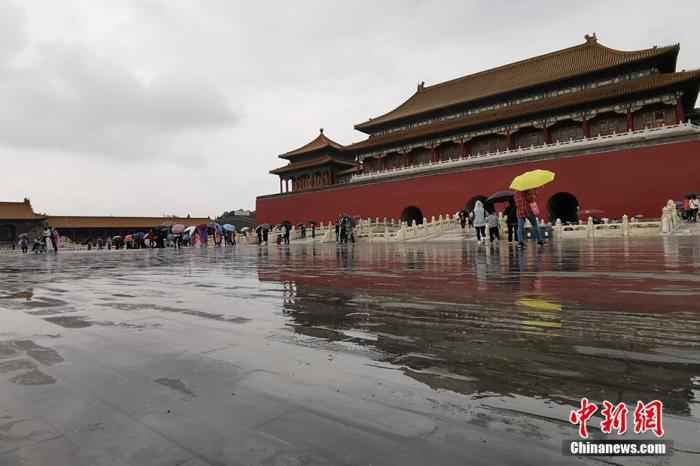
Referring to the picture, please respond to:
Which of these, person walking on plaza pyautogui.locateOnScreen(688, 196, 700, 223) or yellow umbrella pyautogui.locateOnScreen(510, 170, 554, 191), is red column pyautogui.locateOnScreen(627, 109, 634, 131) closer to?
person walking on plaza pyautogui.locateOnScreen(688, 196, 700, 223)

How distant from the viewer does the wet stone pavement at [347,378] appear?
1.11 metres

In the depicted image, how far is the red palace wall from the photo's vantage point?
63.2ft

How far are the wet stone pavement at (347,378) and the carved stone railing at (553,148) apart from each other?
2060cm

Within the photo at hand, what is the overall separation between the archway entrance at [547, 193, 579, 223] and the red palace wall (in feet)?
2.97

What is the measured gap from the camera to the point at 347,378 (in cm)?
162

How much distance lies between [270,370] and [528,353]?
1039 millimetres

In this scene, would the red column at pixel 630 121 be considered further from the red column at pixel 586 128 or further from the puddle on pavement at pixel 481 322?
the puddle on pavement at pixel 481 322

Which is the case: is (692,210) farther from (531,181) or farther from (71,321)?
(71,321)

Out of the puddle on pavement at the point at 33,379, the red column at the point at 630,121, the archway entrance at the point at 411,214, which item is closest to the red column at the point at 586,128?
the red column at the point at 630,121

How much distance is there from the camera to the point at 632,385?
4.57 feet

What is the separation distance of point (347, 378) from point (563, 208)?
2669 cm

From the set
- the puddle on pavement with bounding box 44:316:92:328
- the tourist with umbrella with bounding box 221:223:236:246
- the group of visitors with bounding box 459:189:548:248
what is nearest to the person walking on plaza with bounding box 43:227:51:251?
the tourist with umbrella with bounding box 221:223:236:246

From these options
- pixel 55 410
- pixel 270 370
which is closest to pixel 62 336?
pixel 55 410

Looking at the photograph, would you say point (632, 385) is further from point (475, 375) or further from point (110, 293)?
point (110, 293)
